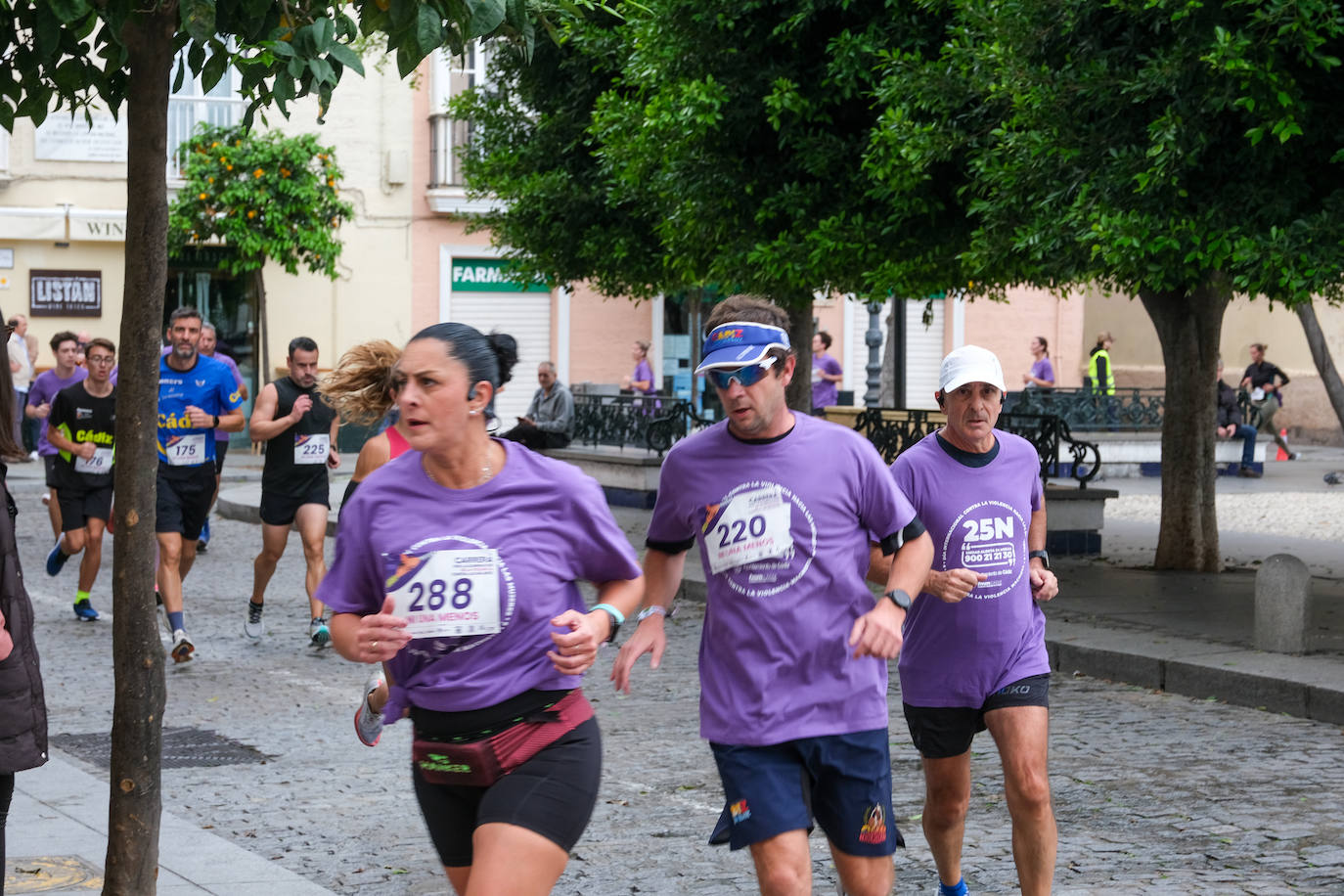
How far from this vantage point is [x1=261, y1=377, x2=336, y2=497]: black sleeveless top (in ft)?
35.9

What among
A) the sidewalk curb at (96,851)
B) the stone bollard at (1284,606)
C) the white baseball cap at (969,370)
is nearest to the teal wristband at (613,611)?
the white baseball cap at (969,370)

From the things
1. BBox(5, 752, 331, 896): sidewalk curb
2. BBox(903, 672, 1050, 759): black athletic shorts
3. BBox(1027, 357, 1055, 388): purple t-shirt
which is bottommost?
BBox(5, 752, 331, 896): sidewalk curb

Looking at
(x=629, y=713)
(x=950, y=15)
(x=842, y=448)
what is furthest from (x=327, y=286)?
(x=842, y=448)

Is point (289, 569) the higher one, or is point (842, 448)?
point (842, 448)

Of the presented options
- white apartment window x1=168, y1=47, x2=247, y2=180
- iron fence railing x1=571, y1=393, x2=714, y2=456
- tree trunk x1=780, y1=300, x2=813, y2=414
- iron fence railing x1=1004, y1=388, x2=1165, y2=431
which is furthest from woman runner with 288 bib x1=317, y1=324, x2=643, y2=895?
white apartment window x1=168, y1=47, x2=247, y2=180

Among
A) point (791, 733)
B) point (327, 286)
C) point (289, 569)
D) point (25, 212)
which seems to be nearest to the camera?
point (791, 733)

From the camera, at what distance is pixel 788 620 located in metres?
4.38

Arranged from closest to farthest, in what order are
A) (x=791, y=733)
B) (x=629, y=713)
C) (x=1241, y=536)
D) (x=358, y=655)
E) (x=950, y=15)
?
(x=358, y=655), (x=791, y=733), (x=629, y=713), (x=950, y=15), (x=1241, y=536)

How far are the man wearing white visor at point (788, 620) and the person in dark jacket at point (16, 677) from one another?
143 centimetres

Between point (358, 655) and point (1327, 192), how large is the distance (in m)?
7.37

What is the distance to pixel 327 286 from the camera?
98.0ft

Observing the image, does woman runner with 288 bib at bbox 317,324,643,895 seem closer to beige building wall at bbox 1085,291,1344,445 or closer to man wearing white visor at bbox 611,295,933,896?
man wearing white visor at bbox 611,295,933,896

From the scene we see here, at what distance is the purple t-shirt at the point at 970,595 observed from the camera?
5.19m

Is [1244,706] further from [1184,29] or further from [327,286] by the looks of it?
[327,286]
